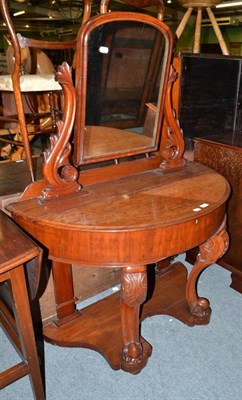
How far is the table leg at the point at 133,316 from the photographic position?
1224mm

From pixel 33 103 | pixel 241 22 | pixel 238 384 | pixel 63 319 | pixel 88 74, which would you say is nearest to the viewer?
pixel 88 74

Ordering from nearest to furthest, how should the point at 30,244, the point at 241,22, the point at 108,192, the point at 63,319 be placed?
the point at 30,244
the point at 108,192
the point at 63,319
the point at 241,22

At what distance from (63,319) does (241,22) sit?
11962 millimetres

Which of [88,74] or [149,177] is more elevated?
[88,74]

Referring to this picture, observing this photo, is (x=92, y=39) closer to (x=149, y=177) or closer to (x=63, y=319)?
(x=149, y=177)

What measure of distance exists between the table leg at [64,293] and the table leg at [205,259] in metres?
0.61

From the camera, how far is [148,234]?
111 centimetres

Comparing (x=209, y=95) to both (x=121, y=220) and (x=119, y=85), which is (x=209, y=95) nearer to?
(x=119, y=85)

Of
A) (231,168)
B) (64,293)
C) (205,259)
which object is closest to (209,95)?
(231,168)

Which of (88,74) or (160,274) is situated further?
(160,274)

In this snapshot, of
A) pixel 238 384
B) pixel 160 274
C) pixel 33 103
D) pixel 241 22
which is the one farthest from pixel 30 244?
pixel 241 22

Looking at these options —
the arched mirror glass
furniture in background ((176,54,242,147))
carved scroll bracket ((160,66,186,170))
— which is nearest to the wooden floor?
the arched mirror glass

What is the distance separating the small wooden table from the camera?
1.11m

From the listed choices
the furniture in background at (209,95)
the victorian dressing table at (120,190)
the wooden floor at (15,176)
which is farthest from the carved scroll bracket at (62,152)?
the furniture in background at (209,95)
